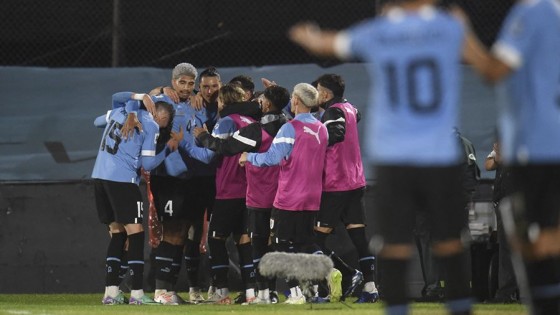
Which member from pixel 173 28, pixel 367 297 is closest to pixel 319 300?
pixel 367 297

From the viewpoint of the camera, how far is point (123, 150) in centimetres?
1134

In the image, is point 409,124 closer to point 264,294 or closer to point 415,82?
point 415,82

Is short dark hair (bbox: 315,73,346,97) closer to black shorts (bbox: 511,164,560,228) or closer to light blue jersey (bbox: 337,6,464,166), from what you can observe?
light blue jersey (bbox: 337,6,464,166)

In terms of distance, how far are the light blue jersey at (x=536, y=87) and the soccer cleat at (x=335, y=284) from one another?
5427 mm

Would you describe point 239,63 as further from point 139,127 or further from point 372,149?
point 372,149

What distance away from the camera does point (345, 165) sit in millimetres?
12102

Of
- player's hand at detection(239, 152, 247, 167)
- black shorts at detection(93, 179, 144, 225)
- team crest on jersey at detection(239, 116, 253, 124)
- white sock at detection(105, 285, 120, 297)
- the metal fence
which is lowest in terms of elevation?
white sock at detection(105, 285, 120, 297)

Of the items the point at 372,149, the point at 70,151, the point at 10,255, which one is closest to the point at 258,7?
the point at 70,151

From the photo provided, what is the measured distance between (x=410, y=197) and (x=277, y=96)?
212 inches

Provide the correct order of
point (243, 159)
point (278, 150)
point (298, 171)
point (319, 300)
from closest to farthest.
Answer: point (278, 150)
point (243, 159)
point (298, 171)
point (319, 300)

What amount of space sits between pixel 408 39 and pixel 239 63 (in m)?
8.45

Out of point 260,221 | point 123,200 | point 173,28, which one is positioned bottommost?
point 260,221

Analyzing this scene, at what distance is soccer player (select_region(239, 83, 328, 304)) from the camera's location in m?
11.3

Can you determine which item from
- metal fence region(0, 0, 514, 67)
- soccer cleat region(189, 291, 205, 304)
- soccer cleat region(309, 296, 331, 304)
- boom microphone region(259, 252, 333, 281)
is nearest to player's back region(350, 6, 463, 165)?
boom microphone region(259, 252, 333, 281)
